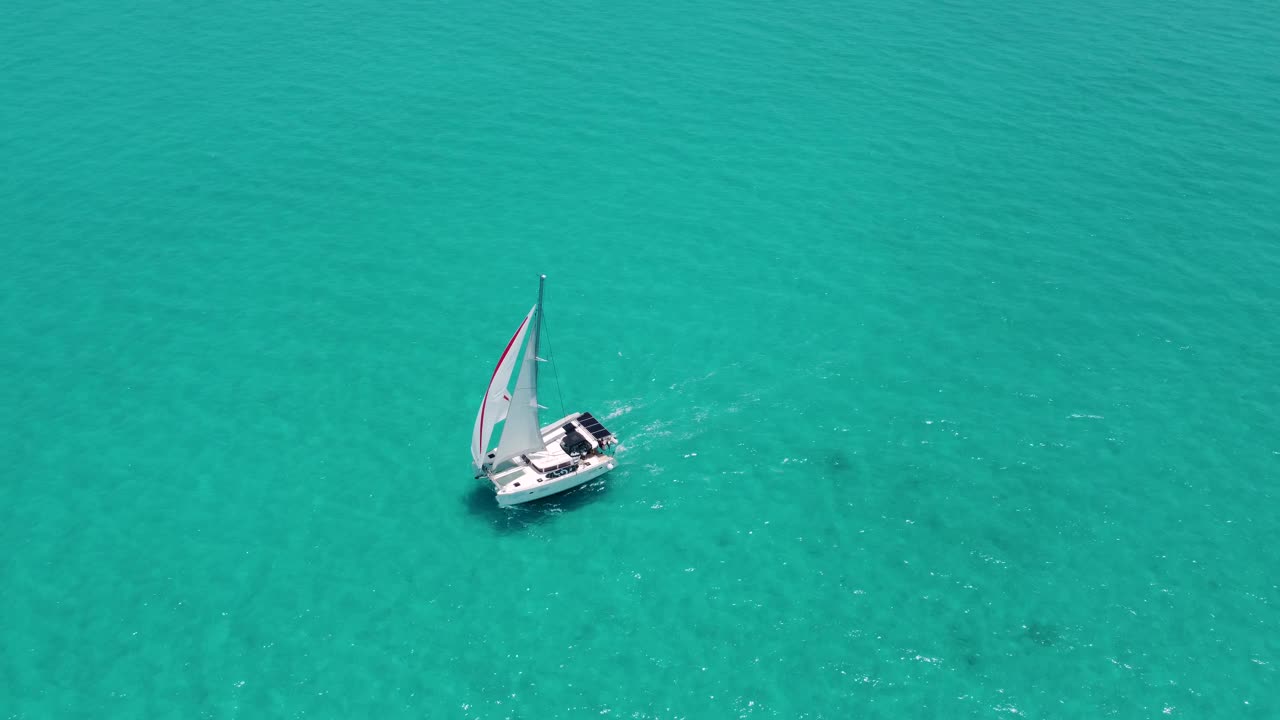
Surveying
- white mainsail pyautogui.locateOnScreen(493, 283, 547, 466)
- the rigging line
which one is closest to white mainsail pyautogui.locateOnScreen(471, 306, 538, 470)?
white mainsail pyautogui.locateOnScreen(493, 283, 547, 466)

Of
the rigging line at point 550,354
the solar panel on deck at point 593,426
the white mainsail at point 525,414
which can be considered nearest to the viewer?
the white mainsail at point 525,414

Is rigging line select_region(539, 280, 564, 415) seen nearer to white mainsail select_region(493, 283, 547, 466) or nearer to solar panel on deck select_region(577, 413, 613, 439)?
solar panel on deck select_region(577, 413, 613, 439)

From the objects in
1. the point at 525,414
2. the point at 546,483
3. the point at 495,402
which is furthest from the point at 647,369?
the point at 495,402

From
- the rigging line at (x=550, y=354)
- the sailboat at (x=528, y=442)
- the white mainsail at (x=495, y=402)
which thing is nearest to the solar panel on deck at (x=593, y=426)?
the sailboat at (x=528, y=442)

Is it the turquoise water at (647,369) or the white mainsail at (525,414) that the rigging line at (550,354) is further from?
the white mainsail at (525,414)

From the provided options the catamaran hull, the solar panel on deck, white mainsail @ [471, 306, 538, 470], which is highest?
white mainsail @ [471, 306, 538, 470]

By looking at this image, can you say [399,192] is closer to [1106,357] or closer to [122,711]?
[122,711]

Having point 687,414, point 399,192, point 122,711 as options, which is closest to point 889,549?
point 687,414
